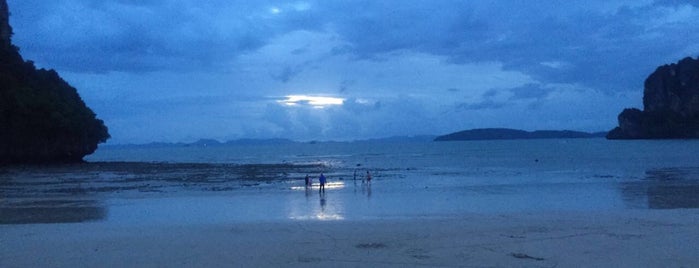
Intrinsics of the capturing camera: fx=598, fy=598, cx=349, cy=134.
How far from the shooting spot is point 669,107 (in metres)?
179

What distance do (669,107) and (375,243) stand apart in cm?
19156

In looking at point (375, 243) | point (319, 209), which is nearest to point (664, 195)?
point (319, 209)

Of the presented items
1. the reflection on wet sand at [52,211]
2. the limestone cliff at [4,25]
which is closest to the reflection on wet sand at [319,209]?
the reflection on wet sand at [52,211]

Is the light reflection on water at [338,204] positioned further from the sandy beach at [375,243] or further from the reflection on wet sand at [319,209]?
the sandy beach at [375,243]

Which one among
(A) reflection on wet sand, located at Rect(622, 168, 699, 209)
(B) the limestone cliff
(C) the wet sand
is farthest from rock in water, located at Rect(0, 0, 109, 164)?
(A) reflection on wet sand, located at Rect(622, 168, 699, 209)

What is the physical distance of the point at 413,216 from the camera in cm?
1902

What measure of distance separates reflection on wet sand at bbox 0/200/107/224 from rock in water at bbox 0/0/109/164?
4313 centimetres

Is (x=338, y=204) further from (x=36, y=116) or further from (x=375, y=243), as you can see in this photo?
(x=36, y=116)

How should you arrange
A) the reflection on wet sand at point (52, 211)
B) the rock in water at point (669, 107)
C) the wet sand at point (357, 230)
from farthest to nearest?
the rock in water at point (669, 107)
the reflection on wet sand at point (52, 211)
the wet sand at point (357, 230)

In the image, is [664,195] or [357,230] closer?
[357,230]

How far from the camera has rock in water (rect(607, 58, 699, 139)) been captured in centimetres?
17275

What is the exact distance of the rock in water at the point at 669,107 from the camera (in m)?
173

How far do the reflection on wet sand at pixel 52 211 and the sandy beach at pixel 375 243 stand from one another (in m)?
1.99

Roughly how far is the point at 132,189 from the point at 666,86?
182m
